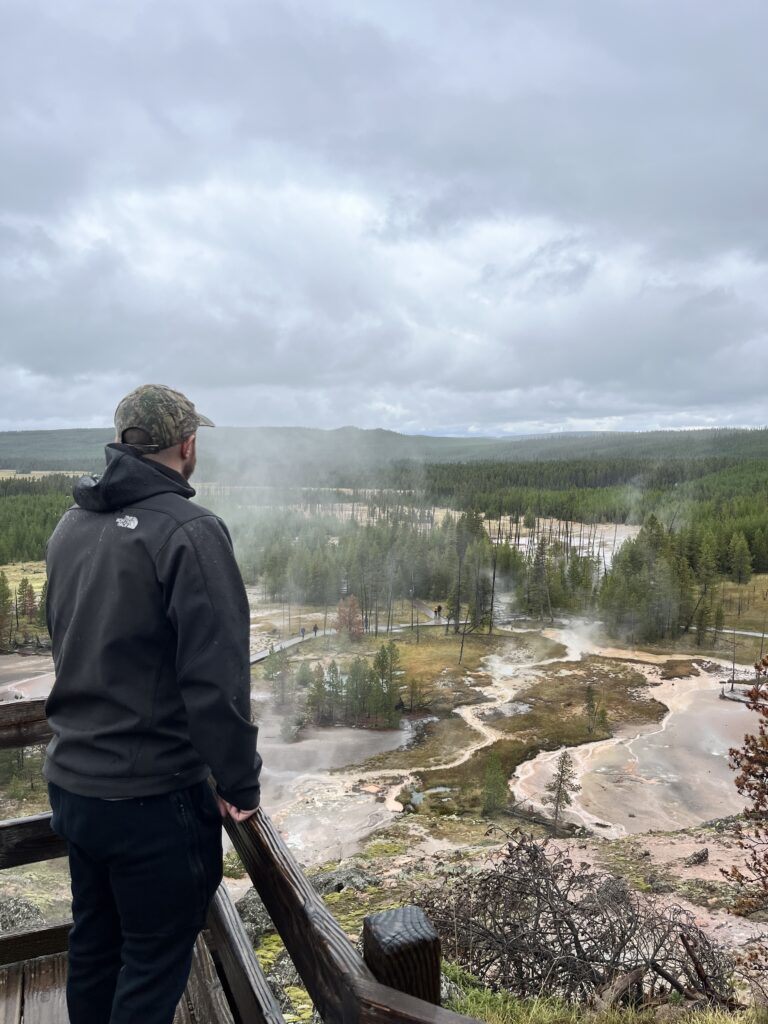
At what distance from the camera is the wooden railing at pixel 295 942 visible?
160 centimetres

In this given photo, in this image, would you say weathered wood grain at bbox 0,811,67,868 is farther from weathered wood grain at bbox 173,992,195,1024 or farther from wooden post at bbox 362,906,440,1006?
wooden post at bbox 362,906,440,1006

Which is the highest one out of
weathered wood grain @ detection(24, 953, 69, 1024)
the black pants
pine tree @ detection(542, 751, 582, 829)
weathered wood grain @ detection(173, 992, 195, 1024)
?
the black pants

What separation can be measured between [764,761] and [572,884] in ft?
14.5

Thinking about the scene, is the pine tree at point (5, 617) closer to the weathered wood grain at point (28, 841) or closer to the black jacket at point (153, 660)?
the weathered wood grain at point (28, 841)

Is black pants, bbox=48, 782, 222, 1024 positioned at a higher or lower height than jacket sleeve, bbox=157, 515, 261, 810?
lower

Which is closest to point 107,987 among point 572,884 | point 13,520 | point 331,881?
point 572,884

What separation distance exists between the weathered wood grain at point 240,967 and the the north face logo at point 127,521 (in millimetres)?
1583

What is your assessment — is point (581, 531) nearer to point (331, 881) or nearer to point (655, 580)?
point (655, 580)

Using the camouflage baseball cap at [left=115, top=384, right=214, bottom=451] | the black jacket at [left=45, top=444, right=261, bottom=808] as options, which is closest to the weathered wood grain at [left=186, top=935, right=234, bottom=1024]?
the black jacket at [left=45, top=444, right=261, bottom=808]

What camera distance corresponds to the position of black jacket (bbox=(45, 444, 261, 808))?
7.06 ft

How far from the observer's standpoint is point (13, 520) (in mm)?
102750

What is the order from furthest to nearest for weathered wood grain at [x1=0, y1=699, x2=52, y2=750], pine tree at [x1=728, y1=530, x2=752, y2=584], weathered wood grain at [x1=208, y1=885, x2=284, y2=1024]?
1. pine tree at [x1=728, y1=530, x2=752, y2=584]
2. weathered wood grain at [x1=0, y1=699, x2=52, y2=750]
3. weathered wood grain at [x1=208, y1=885, x2=284, y2=1024]

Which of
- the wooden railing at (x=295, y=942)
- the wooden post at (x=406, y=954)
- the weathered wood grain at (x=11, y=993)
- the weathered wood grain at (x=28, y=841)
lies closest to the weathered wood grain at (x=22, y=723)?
the wooden railing at (x=295, y=942)

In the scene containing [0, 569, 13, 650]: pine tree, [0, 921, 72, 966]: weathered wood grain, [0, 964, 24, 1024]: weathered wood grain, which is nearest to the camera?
[0, 964, 24, 1024]: weathered wood grain
